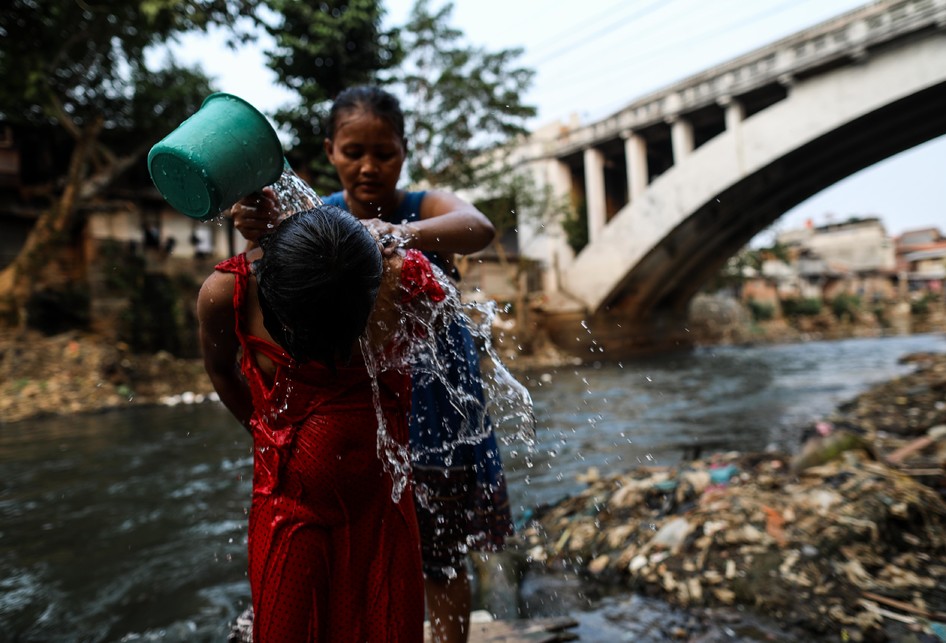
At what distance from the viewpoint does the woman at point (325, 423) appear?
932mm

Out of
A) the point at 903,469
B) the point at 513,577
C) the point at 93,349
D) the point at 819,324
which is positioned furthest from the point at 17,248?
the point at 819,324

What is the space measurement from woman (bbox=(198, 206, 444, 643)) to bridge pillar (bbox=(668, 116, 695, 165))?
16.2 metres

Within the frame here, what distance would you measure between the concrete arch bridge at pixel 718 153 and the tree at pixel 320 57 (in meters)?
7.45

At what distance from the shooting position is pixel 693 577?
7.02 feet

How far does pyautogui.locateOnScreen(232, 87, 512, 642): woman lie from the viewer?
5.05ft

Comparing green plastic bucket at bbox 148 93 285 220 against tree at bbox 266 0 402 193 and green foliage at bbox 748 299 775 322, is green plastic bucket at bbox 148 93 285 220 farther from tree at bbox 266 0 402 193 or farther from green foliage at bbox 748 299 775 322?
green foliage at bbox 748 299 775 322

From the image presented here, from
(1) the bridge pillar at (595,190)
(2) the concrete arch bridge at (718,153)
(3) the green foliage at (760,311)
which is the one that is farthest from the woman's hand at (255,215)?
(3) the green foliage at (760,311)

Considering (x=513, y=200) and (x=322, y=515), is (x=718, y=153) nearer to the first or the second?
(x=513, y=200)

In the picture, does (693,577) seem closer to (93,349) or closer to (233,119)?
(233,119)

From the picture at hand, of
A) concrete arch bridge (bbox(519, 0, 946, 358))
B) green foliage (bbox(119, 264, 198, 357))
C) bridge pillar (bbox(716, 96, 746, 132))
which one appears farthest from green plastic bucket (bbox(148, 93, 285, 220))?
bridge pillar (bbox(716, 96, 746, 132))

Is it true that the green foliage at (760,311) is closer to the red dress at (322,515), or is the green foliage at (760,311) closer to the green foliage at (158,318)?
the green foliage at (158,318)

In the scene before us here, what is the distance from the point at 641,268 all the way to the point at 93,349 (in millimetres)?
14360

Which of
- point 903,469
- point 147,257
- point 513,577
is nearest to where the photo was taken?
point 513,577

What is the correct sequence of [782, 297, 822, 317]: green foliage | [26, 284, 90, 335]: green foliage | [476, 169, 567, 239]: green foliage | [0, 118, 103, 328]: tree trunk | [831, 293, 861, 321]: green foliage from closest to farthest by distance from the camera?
[0, 118, 103, 328]: tree trunk
[26, 284, 90, 335]: green foliage
[476, 169, 567, 239]: green foliage
[782, 297, 822, 317]: green foliage
[831, 293, 861, 321]: green foliage
